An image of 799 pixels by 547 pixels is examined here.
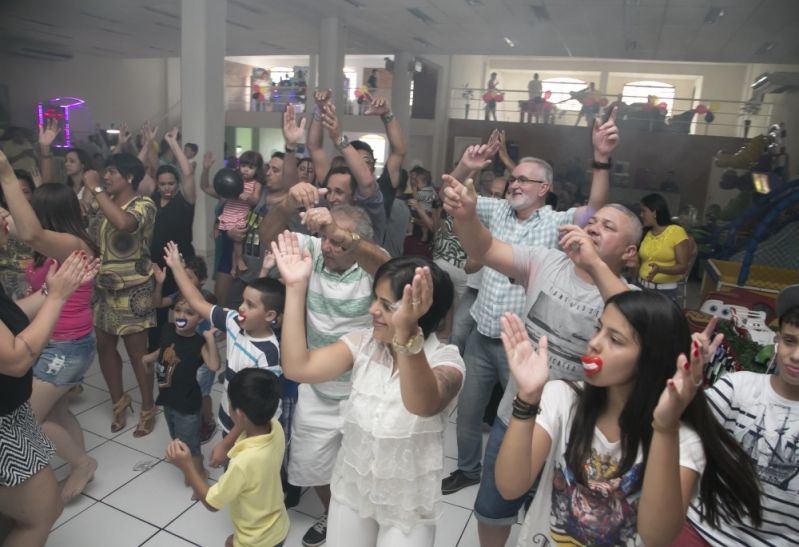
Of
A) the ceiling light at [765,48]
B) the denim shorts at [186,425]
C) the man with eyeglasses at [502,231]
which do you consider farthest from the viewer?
the ceiling light at [765,48]

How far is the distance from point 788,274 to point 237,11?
8272 mm

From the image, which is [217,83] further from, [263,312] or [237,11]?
[263,312]

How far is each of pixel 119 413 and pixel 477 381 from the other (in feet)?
7.05

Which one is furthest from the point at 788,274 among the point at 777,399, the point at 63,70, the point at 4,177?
the point at 63,70

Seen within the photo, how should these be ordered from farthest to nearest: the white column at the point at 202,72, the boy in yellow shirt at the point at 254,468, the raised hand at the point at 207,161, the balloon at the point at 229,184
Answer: the white column at the point at 202,72, the raised hand at the point at 207,161, the balloon at the point at 229,184, the boy in yellow shirt at the point at 254,468

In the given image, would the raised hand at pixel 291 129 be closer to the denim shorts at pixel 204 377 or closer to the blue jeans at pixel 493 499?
the denim shorts at pixel 204 377

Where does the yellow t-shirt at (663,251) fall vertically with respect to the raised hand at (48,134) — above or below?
below

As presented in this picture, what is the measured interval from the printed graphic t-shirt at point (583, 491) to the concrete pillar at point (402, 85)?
1068 centimetres

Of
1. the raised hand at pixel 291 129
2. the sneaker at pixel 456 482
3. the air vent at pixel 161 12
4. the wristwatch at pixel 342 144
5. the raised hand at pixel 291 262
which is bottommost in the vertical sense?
the sneaker at pixel 456 482

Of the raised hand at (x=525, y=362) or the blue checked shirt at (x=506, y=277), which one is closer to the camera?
the raised hand at (x=525, y=362)

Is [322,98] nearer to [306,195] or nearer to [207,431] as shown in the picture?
[306,195]


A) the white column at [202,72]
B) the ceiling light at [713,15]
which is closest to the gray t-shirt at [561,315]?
the white column at [202,72]

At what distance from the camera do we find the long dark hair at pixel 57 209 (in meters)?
2.53

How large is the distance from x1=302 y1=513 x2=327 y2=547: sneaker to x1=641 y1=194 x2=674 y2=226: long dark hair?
3.47m
